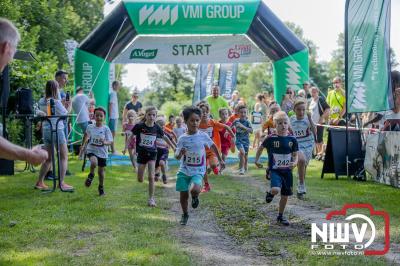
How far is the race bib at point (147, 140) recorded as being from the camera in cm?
985

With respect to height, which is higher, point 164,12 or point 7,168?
point 164,12

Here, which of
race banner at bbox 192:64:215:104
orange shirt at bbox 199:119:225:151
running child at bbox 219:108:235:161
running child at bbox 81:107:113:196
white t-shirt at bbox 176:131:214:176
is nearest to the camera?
white t-shirt at bbox 176:131:214:176

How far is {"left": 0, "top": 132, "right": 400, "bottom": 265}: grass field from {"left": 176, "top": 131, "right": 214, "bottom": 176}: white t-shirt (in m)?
0.70


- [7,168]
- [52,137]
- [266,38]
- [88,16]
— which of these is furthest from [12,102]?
[88,16]

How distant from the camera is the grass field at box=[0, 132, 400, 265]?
19.3 feet

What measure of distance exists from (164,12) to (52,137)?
6814mm

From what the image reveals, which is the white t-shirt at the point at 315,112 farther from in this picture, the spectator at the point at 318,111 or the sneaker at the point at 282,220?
the sneaker at the point at 282,220

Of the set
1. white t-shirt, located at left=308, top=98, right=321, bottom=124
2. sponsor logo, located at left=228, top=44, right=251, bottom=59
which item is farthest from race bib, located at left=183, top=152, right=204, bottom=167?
sponsor logo, located at left=228, top=44, right=251, bottom=59

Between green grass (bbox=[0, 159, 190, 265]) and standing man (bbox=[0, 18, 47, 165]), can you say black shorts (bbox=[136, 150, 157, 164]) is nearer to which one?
green grass (bbox=[0, 159, 190, 265])

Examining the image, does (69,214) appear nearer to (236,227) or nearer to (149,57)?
(236,227)

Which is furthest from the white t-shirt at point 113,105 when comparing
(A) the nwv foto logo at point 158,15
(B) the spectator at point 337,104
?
(B) the spectator at point 337,104

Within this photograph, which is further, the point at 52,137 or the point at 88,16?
the point at 88,16

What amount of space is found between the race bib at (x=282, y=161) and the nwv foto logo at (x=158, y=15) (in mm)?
8913

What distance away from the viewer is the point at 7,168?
1390cm
